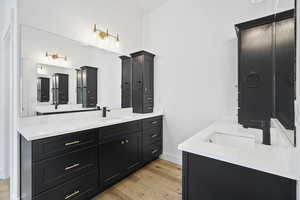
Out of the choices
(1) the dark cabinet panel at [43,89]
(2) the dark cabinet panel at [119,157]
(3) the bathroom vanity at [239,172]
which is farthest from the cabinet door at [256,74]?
(1) the dark cabinet panel at [43,89]

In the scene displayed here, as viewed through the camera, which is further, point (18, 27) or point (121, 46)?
point (121, 46)

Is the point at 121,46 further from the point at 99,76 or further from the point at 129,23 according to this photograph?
the point at 99,76

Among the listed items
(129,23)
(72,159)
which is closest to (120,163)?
(72,159)

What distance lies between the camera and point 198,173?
3.14 ft

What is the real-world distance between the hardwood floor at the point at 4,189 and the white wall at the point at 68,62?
1054mm

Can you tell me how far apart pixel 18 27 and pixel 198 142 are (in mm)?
2144

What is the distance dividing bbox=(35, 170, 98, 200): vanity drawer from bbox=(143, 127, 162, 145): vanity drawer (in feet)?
3.09

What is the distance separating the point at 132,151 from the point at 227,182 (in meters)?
1.47

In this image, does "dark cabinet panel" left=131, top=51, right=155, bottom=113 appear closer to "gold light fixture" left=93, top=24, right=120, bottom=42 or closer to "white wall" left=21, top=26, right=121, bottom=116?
"white wall" left=21, top=26, right=121, bottom=116

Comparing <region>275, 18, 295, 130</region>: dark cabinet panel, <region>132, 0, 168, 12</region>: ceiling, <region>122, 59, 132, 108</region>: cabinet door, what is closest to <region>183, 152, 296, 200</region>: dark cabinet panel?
<region>275, 18, 295, 130</region>: dark cabinet panel

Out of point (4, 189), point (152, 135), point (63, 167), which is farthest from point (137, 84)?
point (4, 189)

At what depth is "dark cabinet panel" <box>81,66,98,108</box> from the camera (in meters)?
2.12

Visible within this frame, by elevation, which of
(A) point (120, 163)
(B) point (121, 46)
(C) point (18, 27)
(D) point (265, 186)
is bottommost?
(A) point (120, 163)

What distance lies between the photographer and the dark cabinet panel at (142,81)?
2611mm
